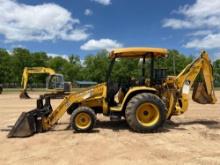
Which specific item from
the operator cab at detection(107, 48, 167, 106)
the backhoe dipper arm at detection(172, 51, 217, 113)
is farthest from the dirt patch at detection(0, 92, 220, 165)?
the operator cab at detection(107, 48, 167, 106)

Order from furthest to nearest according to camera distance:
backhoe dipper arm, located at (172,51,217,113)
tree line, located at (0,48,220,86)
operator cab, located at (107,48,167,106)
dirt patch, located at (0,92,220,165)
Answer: tree line, located at (0,48,220,86)
backhoe dipper arm, located at (172,51,217,113)
operator cab, located at (107,48,167,106)
dirt patch, located at (0,92,220,165)

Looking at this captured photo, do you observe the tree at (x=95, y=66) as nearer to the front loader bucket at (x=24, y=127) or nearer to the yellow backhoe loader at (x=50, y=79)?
the yellow backhoe loader at (x=50, y=79)

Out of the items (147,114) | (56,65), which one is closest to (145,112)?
(147,114)

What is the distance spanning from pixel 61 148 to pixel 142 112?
3255 mm

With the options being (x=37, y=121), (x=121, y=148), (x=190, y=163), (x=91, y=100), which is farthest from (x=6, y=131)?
(x=190, y=163)

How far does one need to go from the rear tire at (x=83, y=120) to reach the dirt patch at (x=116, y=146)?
0.90 ft

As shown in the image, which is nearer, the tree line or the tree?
the tree line

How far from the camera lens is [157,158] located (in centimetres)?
780

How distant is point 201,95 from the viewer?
1294cm

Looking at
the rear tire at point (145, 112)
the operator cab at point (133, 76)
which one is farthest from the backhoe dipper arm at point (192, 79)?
the rear tire at point (145, 112)

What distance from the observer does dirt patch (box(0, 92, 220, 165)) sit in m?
7.75

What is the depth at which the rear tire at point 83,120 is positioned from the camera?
11.0 meters

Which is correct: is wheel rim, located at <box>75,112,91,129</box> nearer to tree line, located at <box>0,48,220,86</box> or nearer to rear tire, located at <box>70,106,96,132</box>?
rear tire, located at <box>70,106,96,132</box>

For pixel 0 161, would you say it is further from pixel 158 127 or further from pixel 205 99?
pixel 205 99
